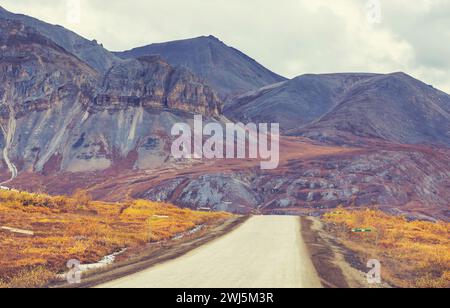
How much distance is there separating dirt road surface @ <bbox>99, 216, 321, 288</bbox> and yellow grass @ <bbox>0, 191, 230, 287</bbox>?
3.81 metres

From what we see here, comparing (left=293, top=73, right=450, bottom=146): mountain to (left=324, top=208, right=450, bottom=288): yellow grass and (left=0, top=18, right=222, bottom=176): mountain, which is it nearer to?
(left=0, top=18, right=222, bottom=176): mountain

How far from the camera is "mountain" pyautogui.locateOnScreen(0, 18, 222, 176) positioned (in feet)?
390

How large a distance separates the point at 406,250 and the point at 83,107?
379 feet

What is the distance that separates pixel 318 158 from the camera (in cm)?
11381

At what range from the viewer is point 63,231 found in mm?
29828

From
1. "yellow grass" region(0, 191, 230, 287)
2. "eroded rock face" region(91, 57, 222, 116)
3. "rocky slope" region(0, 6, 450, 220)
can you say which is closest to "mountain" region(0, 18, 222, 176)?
"eroded rock face" region(91, 57, 222, 116)

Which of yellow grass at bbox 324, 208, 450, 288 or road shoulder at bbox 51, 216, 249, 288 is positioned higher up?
road shoulder at bbox 51, 216, 249, 288

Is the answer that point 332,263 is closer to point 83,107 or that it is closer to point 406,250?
point 406,250

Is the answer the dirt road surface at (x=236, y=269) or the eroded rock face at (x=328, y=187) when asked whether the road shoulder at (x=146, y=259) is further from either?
the eroded rock face at (x=328, y=187)

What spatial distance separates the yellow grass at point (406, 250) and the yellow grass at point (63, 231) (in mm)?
11388
